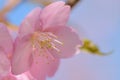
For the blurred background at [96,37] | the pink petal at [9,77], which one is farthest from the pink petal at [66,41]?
the blurred background at [96,37]

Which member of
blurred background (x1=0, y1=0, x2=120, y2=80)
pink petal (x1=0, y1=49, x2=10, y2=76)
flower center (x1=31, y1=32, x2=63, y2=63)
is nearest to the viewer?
pink petal (x1=0, y1=49, x2=10, y2=76)

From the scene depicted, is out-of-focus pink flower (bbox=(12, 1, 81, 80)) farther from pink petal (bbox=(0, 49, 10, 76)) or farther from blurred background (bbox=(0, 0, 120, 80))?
blurred background (bbox=(0, 0, 120, 80))

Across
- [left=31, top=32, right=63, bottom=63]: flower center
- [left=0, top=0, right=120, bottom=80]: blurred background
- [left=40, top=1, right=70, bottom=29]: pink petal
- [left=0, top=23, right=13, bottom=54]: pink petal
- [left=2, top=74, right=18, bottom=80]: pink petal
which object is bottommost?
[left=2, top=74, right=18, bottom=80]: pink petal

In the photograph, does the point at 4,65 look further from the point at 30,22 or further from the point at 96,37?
the point at 96,37

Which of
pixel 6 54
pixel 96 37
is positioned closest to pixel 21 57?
pixel 6 54

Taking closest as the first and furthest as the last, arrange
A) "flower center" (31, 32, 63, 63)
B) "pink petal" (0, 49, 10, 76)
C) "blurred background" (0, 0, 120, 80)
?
"pink petal" (0, 49, 10, 76), "flower center" (31, 32, 63, 63), "blurred background" (0, 0, 120, 80)

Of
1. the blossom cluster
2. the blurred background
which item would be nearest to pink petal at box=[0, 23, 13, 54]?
the blossom cluster
